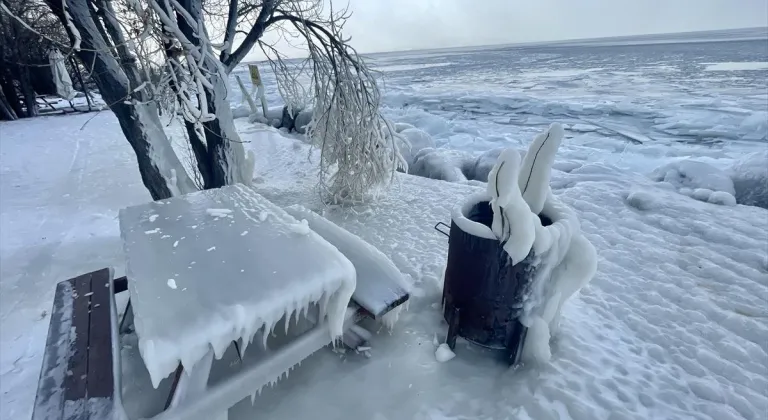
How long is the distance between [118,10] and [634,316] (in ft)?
18.9

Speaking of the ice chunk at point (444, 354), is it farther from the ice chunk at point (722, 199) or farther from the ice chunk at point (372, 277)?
the ice chunk at point (722, 199)

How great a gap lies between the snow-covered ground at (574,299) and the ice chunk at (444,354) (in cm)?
4

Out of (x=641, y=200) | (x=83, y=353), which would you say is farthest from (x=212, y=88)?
(x=641, y=200)

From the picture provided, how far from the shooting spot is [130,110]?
3.99 metres

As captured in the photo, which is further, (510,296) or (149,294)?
(510,296)

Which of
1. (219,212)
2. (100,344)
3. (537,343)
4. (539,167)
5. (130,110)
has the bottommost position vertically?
(537,343)

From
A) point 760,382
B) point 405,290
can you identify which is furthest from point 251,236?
point 760,382

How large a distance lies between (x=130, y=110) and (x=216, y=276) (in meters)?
3.03

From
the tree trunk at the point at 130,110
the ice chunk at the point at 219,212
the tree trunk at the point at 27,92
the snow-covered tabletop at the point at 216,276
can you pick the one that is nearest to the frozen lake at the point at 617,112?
the tree trunk at the point at 130,110

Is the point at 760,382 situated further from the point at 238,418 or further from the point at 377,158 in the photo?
the point at 377,158

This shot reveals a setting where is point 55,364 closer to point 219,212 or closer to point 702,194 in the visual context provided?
point 219,212

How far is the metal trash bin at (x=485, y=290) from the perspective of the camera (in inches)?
89.6

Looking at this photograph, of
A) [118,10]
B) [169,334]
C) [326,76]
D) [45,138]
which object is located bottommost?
[45,138]

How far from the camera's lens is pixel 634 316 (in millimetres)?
2996
